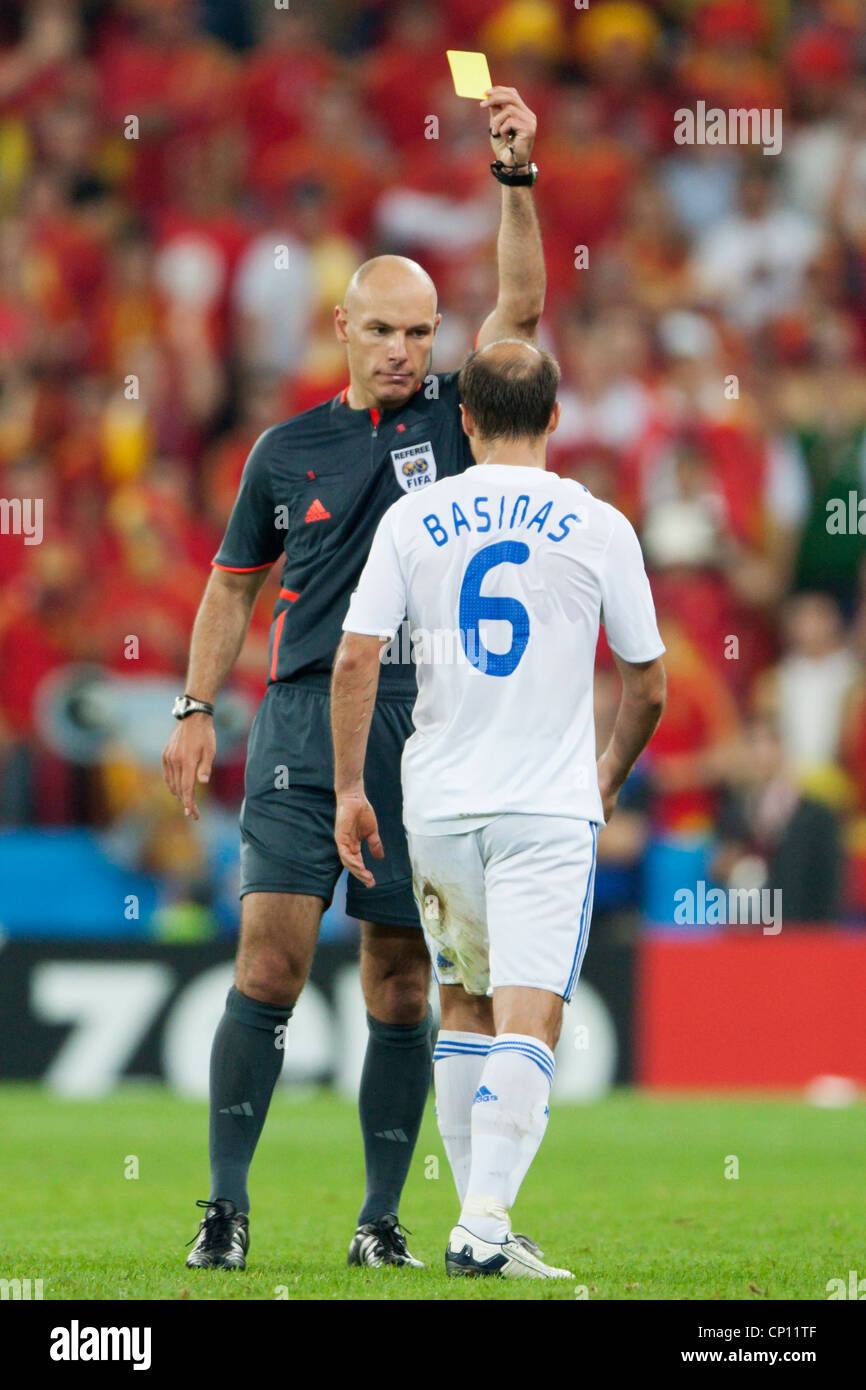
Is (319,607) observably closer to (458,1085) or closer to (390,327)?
(390,327)

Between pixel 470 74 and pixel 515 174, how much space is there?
280mm

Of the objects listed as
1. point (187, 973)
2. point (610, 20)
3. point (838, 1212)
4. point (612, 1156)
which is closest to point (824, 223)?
point (610, 20)

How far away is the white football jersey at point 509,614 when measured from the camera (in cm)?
493

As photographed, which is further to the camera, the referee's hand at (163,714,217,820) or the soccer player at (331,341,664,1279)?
the referee's hand at (163,714,217,820)

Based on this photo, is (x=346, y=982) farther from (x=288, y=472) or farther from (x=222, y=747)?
(x=288, y=472)

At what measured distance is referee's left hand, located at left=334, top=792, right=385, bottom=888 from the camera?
5.07m

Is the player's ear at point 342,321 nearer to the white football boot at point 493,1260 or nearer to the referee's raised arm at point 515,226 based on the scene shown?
the referee's raised arm at point 515,226

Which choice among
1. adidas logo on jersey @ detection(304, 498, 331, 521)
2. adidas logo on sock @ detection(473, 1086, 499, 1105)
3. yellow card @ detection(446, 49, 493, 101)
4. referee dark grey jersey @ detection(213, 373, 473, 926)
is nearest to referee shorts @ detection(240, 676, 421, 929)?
referee dark grey jersey @ detection(213, 373, 473, 926)

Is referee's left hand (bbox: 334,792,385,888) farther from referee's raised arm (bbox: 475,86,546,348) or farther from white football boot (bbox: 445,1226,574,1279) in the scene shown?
referee's raised arm (bbox: 475,86,546,348)

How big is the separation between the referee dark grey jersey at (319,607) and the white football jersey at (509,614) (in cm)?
57

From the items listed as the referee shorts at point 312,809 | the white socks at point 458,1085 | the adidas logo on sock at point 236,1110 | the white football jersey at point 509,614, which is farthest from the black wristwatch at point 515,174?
the adidas logo on sock at point 236,1110

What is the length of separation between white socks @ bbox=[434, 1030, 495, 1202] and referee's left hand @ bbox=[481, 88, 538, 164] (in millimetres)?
2281

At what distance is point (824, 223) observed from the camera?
48.3ft
